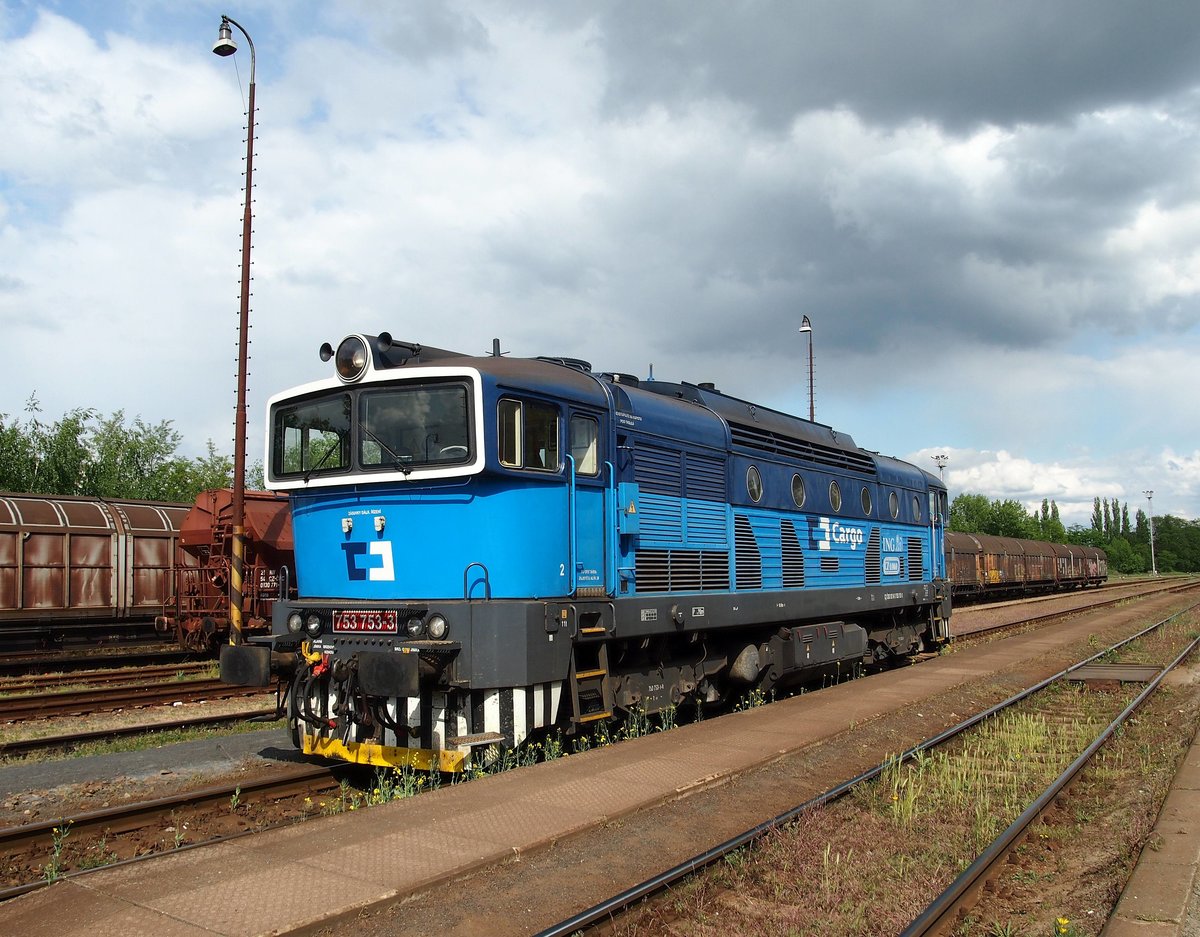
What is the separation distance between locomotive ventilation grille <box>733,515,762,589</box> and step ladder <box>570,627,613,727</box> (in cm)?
267

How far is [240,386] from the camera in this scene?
1545cm

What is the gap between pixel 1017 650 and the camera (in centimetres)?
1748

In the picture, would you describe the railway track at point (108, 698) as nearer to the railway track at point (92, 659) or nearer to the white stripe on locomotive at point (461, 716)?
the railway track at point (92, 659)

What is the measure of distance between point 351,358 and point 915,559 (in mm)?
11732

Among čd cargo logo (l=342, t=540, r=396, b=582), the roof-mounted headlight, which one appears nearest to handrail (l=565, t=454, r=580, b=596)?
čd cargo logo (l=342, t=540, r=396, b=582)

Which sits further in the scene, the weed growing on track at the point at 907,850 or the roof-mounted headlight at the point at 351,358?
the roof-mounted headlight at the point at 351,358

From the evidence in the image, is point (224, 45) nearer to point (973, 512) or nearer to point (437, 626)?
point (437, 626)

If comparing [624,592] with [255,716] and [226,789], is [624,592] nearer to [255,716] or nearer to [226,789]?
[226,789]

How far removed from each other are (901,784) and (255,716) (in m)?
8.10

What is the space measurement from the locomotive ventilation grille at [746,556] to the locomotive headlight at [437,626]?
4.24 meters

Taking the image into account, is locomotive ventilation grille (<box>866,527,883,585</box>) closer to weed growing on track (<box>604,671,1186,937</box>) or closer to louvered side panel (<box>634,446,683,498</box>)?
weed growing on track (<box>604,671,1186,937</box>)

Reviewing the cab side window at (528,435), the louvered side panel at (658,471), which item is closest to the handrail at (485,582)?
the cab side window at (528,435)

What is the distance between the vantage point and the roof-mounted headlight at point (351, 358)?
766 cm

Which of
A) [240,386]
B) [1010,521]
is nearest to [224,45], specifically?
[240,386]
